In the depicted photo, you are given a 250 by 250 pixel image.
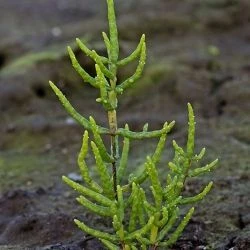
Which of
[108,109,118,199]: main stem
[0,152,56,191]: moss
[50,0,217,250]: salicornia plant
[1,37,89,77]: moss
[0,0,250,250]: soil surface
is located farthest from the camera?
[1,37,89,77]: moss

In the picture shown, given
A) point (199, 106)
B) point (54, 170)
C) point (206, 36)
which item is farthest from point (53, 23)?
point (54, 170)

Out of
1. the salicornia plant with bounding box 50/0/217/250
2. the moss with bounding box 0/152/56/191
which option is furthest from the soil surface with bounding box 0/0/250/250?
the salicornia plant with bounding box 50/0/217/250

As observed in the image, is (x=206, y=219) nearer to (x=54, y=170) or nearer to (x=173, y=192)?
(x=173, y=192)

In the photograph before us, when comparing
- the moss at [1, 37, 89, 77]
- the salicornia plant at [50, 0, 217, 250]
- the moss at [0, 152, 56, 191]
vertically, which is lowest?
the salicornia plant at [50, 0, 217, 250]

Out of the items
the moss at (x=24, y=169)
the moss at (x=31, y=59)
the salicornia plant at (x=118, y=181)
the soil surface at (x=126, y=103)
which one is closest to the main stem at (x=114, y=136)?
the salicornia plant at (x=118, y=181)

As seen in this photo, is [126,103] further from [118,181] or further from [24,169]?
[118,181]

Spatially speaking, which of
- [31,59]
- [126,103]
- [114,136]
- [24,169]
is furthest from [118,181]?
[31,59]

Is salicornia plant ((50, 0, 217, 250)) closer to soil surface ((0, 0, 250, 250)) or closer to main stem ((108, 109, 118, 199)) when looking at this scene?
main stem ((108, 109, 118, 199))

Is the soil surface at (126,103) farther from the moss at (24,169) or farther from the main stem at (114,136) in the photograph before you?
the main stem at (114,136)
